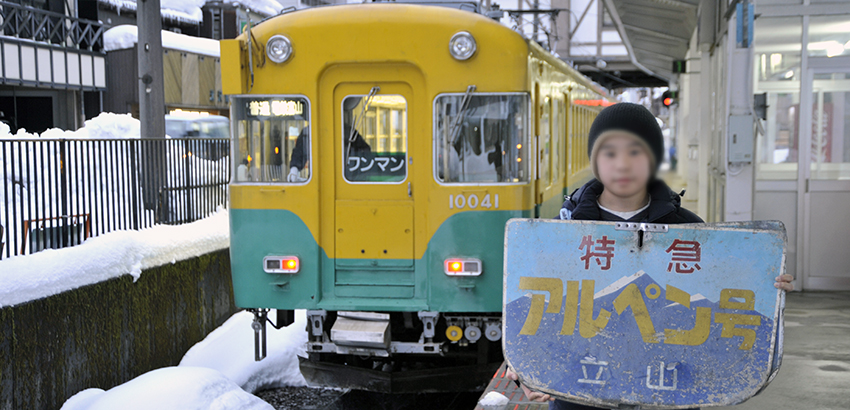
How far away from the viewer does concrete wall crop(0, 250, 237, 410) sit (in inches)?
211

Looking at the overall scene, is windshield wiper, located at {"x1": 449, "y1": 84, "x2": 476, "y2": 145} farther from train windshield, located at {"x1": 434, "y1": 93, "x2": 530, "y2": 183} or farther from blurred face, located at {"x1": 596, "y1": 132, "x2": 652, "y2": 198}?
blurred face, located at {"x1": 596, "y1": 132, "x2": 652, "y2": 198}

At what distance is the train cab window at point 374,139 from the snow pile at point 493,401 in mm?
1714

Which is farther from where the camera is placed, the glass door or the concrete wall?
the glass door

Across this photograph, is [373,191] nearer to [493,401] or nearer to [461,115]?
[461,115]

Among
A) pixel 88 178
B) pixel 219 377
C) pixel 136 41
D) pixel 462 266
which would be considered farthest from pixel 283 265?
pixel 136 41

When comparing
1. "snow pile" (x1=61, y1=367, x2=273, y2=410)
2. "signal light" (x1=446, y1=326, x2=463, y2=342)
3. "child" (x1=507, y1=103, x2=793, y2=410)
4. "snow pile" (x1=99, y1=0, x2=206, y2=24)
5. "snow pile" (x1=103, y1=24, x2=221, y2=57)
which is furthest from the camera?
"snow pile" (x1=99, y1=0, x2=206, y2=24)

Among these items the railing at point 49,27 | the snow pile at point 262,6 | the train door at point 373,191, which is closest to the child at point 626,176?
the train door at point 373,191

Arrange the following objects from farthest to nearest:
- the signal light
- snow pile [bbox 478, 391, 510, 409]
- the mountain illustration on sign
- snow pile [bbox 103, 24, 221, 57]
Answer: snow pile [bbox 103, 24, 221, 57] < the signal light < snow pile [bbox 478, 391, 510, 409] < the mountain illustration on sign

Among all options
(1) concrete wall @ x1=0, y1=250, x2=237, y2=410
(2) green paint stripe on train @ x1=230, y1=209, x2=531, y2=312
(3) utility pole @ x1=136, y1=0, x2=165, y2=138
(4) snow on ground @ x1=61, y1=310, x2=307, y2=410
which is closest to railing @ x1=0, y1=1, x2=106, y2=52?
(3) utility pole @ x1=136, y1=0, x2=165, y2=138

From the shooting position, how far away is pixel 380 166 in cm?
593

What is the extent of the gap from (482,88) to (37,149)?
3.47 metres

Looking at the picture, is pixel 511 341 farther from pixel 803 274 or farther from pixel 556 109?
pixel 803 274

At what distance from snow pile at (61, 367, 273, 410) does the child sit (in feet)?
11.5

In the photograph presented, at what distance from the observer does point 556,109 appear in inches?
298
